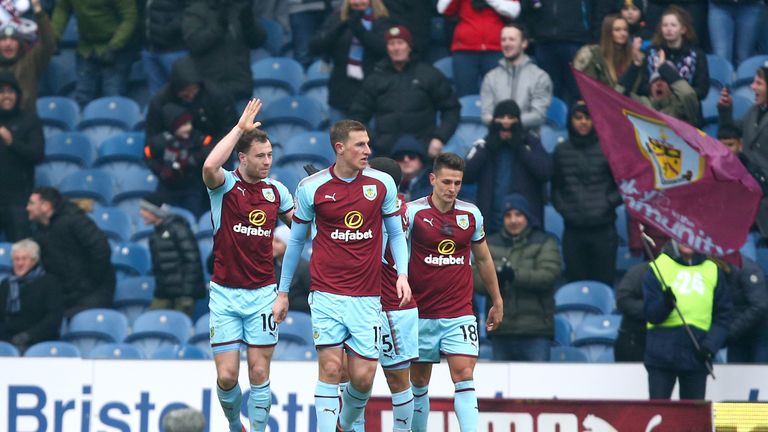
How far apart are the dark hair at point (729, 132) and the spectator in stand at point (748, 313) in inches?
57.4

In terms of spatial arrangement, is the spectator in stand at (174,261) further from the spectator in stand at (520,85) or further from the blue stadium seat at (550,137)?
the blue stadium seat at (550,137)

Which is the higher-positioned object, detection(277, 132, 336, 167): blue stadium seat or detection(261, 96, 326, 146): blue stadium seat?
detection(261, 96, 326, 146): blue stadium seat

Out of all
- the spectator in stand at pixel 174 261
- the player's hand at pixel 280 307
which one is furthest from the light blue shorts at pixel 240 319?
the spectator in stand at pixel 174 261

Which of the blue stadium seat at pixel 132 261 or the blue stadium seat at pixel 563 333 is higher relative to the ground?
the blue stadium seat at pixel 132 261

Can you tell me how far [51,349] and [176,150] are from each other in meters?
2.77

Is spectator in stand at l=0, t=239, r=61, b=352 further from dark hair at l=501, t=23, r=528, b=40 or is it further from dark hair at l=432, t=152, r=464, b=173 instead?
dark hair at l=432, t=152, r=464, b=173

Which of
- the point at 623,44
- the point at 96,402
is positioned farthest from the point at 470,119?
the point at 96,402

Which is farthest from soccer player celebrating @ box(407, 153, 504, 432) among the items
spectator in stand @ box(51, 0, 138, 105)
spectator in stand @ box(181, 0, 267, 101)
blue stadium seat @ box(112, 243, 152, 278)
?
spectator in stand @ box(51, 0, 138, 105)

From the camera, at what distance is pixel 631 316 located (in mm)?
14148

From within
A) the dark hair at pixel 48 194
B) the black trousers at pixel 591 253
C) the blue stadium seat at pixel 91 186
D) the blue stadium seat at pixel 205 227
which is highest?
the blue stadium seat at pixel 91 186

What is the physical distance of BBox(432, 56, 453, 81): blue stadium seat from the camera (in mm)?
18031

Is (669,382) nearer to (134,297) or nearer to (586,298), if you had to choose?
(586,298)

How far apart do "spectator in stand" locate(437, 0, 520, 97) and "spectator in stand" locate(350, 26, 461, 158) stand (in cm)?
84

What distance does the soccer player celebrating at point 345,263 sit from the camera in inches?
430
